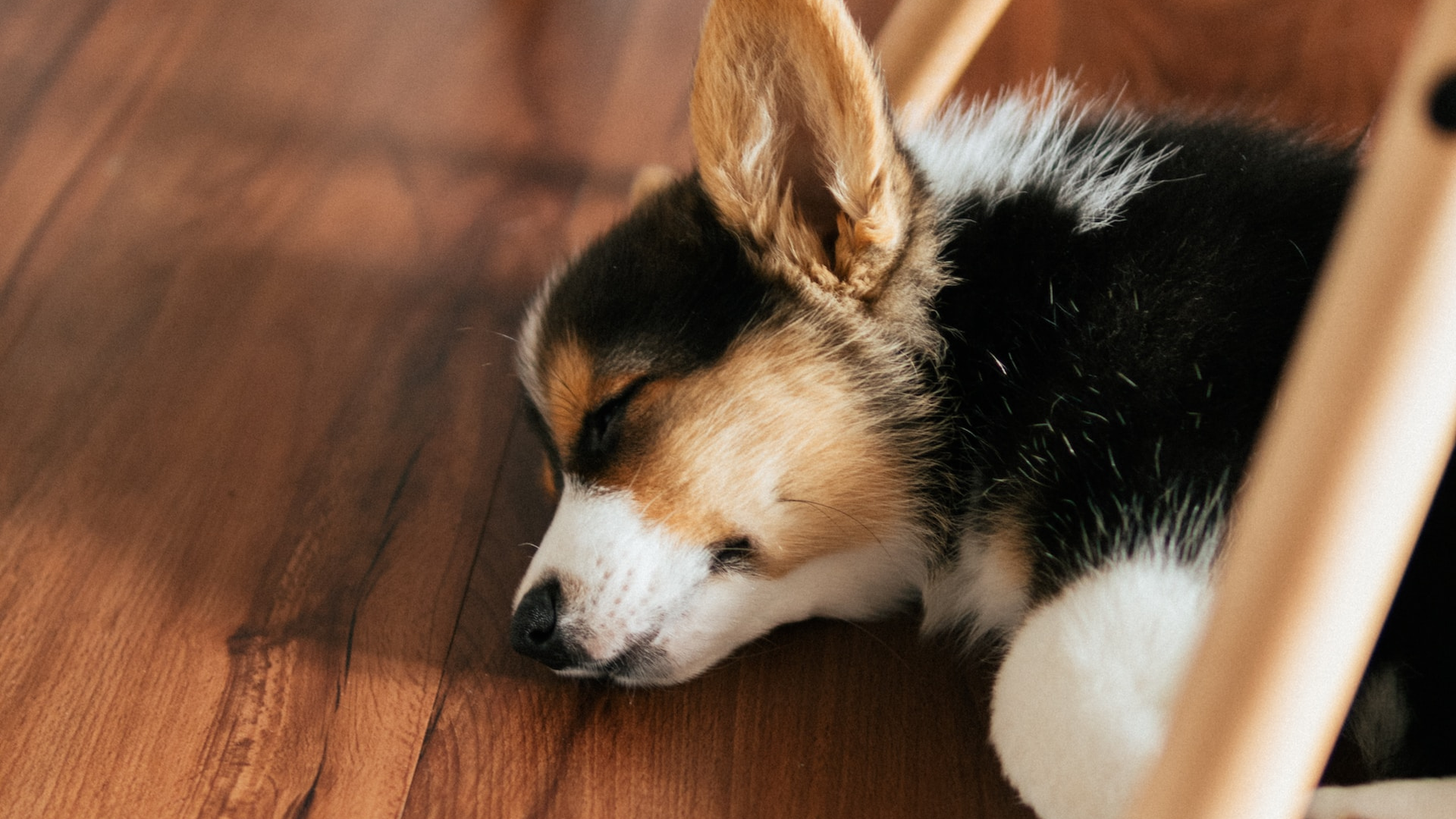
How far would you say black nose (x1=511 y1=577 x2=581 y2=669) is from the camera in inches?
50.2

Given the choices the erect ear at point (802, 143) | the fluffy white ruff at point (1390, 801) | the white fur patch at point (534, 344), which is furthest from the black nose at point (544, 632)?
the fluffy white ruff at point (1390, 801)

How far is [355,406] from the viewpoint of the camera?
5.54 feet

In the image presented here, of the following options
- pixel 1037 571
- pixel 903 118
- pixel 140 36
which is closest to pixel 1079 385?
pixel 1037 571

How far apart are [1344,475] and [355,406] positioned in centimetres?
135

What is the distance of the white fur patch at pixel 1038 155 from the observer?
1.28m

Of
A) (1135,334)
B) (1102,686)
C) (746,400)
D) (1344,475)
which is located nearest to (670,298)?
(746,400)

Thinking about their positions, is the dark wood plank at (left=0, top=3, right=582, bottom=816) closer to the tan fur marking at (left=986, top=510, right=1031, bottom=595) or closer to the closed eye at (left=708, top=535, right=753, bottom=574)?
the closed eye at (left=708, top=535, right=753, bottom=574)

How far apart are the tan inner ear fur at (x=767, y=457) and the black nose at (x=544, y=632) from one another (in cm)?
13

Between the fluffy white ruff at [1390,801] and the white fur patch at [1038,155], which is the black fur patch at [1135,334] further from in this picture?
the fluffy white ruff at [1390,801]

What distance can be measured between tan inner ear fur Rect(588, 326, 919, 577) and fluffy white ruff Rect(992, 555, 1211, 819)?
30 centimetres

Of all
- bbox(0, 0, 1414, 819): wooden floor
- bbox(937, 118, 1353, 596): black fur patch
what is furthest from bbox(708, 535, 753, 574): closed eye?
bbox(937, 118, 1353, 596): black fur patch

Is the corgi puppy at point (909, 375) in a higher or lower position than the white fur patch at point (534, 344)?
higher

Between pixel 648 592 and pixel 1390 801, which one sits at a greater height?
pixel 1390 801

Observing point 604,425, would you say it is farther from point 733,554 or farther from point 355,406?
point 355,406
